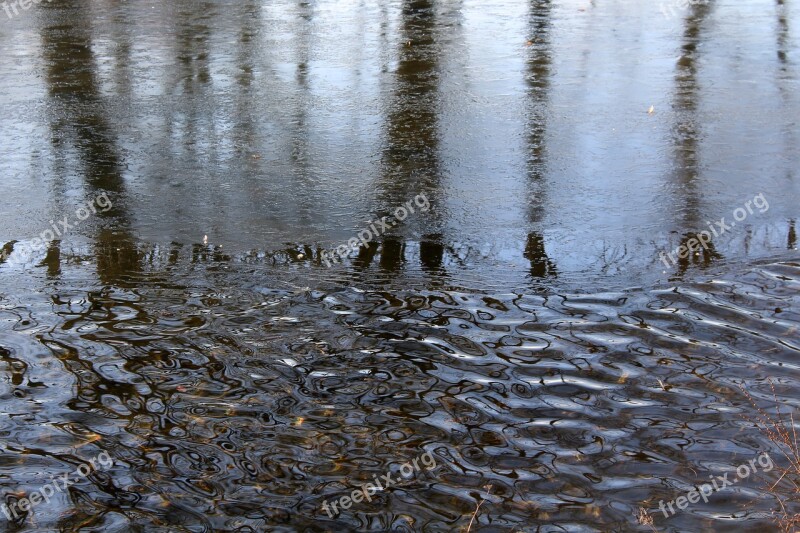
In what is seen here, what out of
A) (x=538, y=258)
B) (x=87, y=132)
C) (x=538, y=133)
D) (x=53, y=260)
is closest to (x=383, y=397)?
(x=538, y=258)

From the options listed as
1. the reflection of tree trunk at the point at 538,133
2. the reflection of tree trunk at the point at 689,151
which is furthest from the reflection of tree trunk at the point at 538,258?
the reflection of tree trunk at the point at 689,151

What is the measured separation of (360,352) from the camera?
Result: 17.1 ft

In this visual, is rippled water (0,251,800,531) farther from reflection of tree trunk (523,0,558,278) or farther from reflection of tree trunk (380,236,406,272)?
reflection of tree trunk (523,0,558,278)

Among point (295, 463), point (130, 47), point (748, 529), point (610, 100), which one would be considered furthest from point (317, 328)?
point (130, 47)

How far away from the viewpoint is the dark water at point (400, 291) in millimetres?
4254

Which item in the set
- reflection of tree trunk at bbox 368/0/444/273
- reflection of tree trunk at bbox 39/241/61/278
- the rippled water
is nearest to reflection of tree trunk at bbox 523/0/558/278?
the rippled water

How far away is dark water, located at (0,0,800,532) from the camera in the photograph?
4.25 m

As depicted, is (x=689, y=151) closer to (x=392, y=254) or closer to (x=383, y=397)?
(x=392, y=254)

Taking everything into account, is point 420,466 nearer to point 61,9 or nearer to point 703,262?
point 703,262

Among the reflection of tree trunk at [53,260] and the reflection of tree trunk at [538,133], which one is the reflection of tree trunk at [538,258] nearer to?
the reflection of tree trunk at [538,133]

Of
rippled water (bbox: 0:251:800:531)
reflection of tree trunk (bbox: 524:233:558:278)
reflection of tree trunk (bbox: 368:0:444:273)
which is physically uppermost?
reflection of tree trunk (bbox: 368:0:444:273)

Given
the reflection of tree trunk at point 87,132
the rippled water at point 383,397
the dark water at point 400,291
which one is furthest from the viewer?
the reflection of tree trunk at point 87,132

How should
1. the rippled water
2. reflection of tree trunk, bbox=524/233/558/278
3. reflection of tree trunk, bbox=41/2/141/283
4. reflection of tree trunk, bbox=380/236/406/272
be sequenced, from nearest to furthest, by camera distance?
the rippled water → reflection of tree trunk, bbox=524/233/558/278 → reflection of tree trunk, bbox=380/236/406/272 → reflection of tree trunk, bbox=41/2/141/283

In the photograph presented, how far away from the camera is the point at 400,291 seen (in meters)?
5.86
